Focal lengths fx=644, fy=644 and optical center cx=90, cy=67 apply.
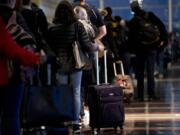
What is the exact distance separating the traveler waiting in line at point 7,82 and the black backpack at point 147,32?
723 centimetres

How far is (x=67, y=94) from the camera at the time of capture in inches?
251

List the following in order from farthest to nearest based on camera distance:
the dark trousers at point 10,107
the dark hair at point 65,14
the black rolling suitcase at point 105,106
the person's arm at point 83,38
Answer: the black rolling suitcase at point 105,106 < the person's arm at point 83,38 < the dark hair at point 65,14 < the dark trousers at point 10,107

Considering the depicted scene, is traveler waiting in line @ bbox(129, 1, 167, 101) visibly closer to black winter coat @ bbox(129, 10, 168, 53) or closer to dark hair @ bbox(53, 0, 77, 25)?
black winter coat @ bbox(129, 10, 168, 53)

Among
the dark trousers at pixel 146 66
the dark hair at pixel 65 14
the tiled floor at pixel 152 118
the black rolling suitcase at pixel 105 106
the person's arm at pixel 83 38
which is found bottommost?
the tiled floor at pixel 152 118

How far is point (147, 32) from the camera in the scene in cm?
1242

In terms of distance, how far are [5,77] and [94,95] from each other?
316 cm

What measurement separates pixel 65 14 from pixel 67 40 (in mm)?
323

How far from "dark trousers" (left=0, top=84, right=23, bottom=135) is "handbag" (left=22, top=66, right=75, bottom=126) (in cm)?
98

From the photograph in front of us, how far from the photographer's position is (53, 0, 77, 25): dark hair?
779cm

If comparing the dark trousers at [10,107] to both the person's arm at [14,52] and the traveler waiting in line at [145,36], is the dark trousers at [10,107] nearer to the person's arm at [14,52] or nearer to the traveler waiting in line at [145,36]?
the person's arm at [14,52]

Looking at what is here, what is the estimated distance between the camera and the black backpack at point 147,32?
1236 cm

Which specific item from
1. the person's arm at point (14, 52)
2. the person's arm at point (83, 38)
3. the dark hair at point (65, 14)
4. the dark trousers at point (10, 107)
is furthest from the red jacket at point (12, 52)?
the person's arm at point (83, 38)

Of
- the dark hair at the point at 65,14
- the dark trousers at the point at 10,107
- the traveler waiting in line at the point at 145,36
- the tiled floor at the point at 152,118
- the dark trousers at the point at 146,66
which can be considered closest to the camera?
the dark trousers at the point at 10,107

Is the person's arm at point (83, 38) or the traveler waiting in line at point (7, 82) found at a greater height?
the person's arm at point (83, 38)
